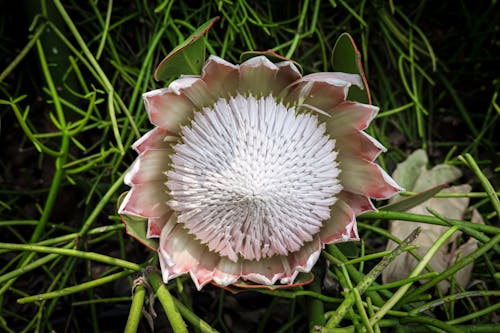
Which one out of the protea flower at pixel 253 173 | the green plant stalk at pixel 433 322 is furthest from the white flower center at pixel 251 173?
the green plant stalk at pixel 433 322

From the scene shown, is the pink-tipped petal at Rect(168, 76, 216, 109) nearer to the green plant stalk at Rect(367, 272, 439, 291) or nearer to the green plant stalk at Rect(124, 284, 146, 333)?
the green plant stalk at Rect(124, 284, 146, 333)

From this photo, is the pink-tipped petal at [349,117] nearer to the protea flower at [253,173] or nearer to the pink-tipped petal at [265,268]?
the protea flower at [253,173]

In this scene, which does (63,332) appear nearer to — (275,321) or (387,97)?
(275,321)

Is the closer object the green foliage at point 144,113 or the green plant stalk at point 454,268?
the green plant stalk at point 454,268

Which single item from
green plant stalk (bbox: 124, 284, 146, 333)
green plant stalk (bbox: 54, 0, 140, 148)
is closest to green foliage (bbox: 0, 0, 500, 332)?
green plant stalk (bbox: 54, 0, 140, 148)

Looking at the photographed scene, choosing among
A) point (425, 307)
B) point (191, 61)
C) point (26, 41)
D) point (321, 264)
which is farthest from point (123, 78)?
point (425, 307)

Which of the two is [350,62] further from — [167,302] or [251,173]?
[167,302]
